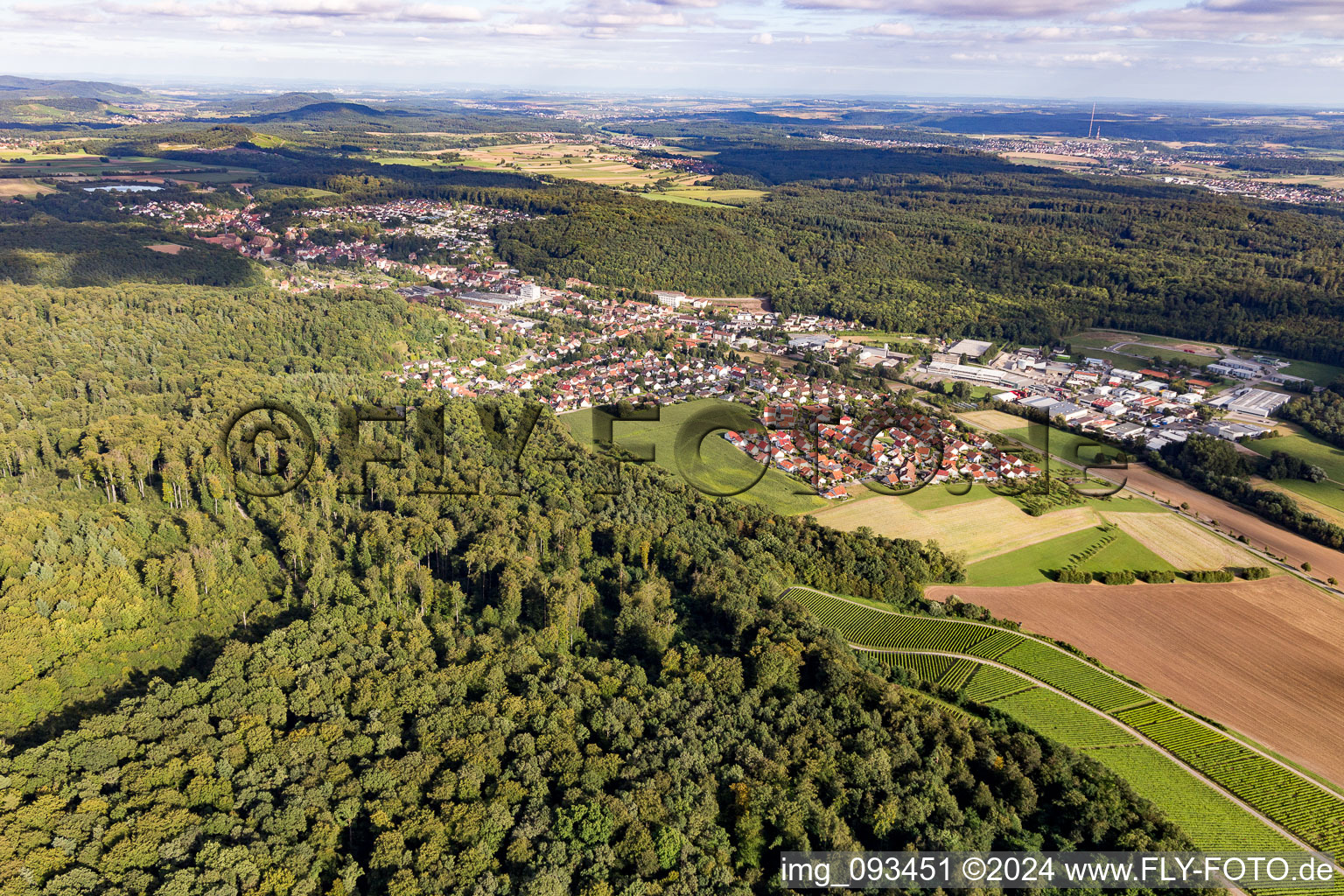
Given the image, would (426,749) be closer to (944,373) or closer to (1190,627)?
(1190,627)

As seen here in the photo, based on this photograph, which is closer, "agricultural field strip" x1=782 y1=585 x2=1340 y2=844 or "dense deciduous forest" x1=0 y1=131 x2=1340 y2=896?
"dense deciduous forest" x1=0 y1=131 x2=1340 y2=896

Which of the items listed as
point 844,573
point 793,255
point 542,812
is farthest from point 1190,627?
point 793,255

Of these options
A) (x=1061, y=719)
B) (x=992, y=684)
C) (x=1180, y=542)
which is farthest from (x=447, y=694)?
(x=1180, y=542)

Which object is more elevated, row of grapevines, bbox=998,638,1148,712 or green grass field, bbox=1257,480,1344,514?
green grass field, bbox=1257,480,1344,514

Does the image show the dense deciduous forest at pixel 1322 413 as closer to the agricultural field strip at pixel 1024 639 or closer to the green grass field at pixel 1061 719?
the agricultural field strip at pixel 1024 639

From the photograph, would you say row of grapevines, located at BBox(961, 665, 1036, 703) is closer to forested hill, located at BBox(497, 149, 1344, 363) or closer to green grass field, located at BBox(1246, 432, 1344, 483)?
green grass field, located at BBox(1246, 432, 1344, 483)

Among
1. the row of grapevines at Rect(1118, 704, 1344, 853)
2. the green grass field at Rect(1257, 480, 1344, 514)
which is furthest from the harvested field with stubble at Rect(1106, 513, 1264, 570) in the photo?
the row of grapevines at Rect(1118, 704, 1344, 853)
